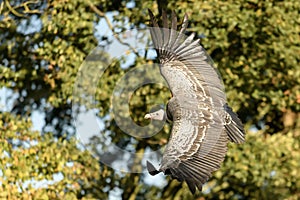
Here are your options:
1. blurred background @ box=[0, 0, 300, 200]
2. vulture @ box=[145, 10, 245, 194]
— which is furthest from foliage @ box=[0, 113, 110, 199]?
vulture @ box=[145, 10, 245, 194]

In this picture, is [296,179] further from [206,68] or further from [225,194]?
[206,68]

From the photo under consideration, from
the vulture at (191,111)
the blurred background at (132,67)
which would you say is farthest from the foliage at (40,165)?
the vulture at (191,111)

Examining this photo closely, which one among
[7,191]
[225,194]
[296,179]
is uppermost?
[7,191]

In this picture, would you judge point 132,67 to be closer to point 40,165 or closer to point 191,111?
point 40,165

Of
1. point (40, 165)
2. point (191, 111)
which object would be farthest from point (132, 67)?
point (191, 111)

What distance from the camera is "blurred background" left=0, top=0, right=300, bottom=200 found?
17.4m

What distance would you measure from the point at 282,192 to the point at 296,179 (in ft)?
3.77

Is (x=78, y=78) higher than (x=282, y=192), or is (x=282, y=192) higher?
(x=78, y=78)

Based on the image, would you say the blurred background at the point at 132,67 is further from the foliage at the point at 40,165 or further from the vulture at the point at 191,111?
the vulture at the point at 191,111

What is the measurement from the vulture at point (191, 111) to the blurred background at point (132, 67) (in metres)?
4.88

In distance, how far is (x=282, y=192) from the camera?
19.0 metres

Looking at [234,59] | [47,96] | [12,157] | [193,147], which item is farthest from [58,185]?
[193,147]

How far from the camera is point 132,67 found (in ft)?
58.5

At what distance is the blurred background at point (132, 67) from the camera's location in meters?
17.4
